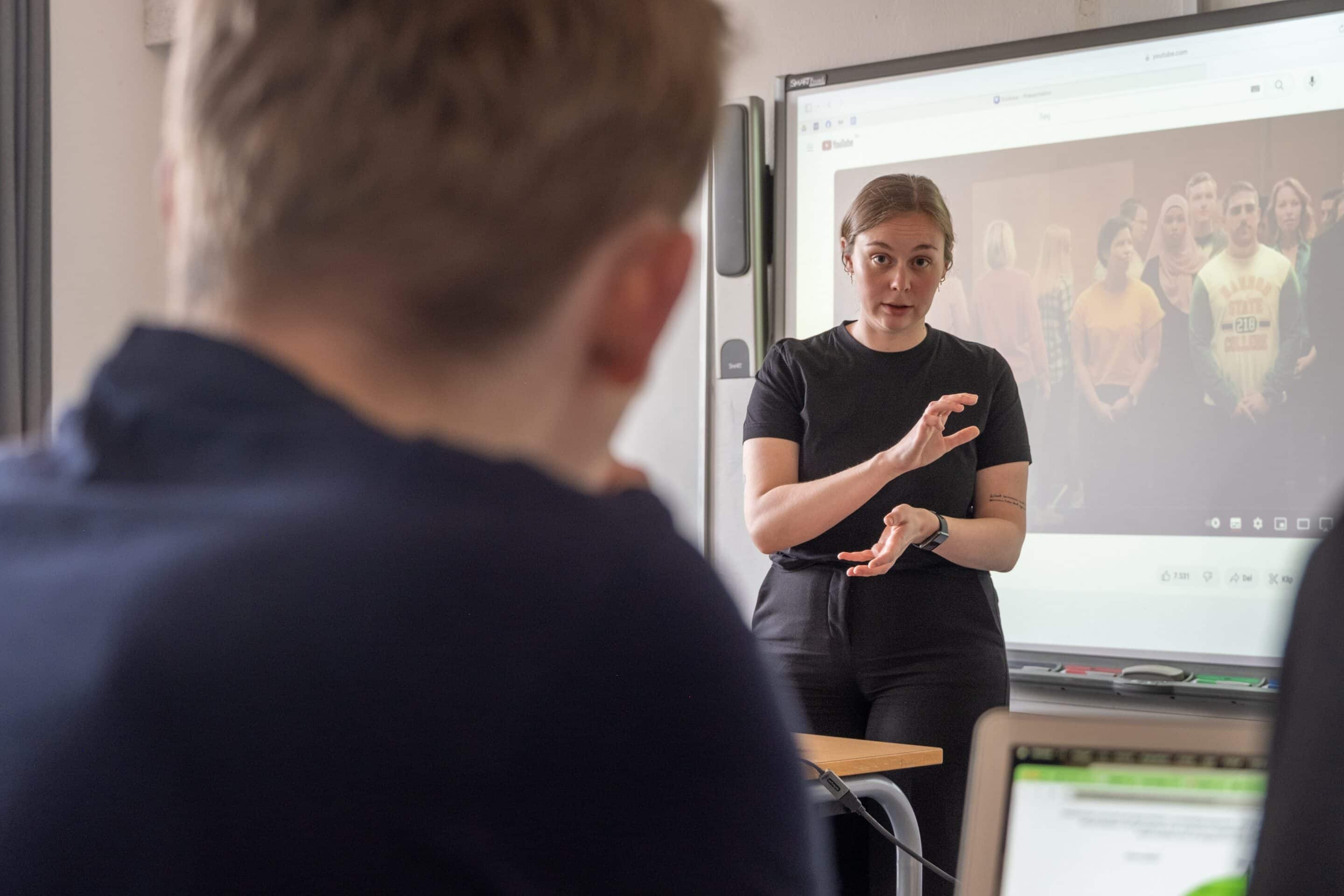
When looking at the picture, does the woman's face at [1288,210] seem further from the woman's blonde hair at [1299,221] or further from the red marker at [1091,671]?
the red marker at [1091,671]

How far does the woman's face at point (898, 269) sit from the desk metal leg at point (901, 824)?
0.80 m

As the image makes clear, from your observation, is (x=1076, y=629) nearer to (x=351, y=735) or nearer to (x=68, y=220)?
(x=351, y=735)

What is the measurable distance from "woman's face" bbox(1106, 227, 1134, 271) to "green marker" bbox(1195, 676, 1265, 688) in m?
0.90

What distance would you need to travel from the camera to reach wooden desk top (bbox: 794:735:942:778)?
1639mm

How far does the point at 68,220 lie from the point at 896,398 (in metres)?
2.68

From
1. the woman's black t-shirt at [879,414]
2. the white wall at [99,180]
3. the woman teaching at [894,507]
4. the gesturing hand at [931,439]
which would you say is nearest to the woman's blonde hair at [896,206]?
the woman teaching at [894,507]

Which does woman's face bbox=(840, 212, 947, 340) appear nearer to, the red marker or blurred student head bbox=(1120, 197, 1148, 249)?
blurred student head bbox=(1120, 197, 1148, 249)

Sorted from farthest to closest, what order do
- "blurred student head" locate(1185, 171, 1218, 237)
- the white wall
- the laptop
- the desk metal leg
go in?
the white wall → "blurred student head" locate(1185, 171, 1218, 237) → the desk metal leg → the laptop

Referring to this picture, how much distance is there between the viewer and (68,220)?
3.65 metres

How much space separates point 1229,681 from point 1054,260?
0.99m

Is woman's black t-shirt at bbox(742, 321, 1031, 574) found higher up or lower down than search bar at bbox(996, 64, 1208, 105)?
lower down

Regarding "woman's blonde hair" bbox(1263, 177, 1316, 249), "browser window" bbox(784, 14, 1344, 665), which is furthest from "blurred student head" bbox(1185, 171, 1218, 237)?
"woman's blonde hair" bbox(1263, 177, 1316, 249)

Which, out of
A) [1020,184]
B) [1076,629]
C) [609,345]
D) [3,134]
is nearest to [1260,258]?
[1020,184]

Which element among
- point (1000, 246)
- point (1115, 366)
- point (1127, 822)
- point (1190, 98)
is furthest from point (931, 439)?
point (1127, 822)
